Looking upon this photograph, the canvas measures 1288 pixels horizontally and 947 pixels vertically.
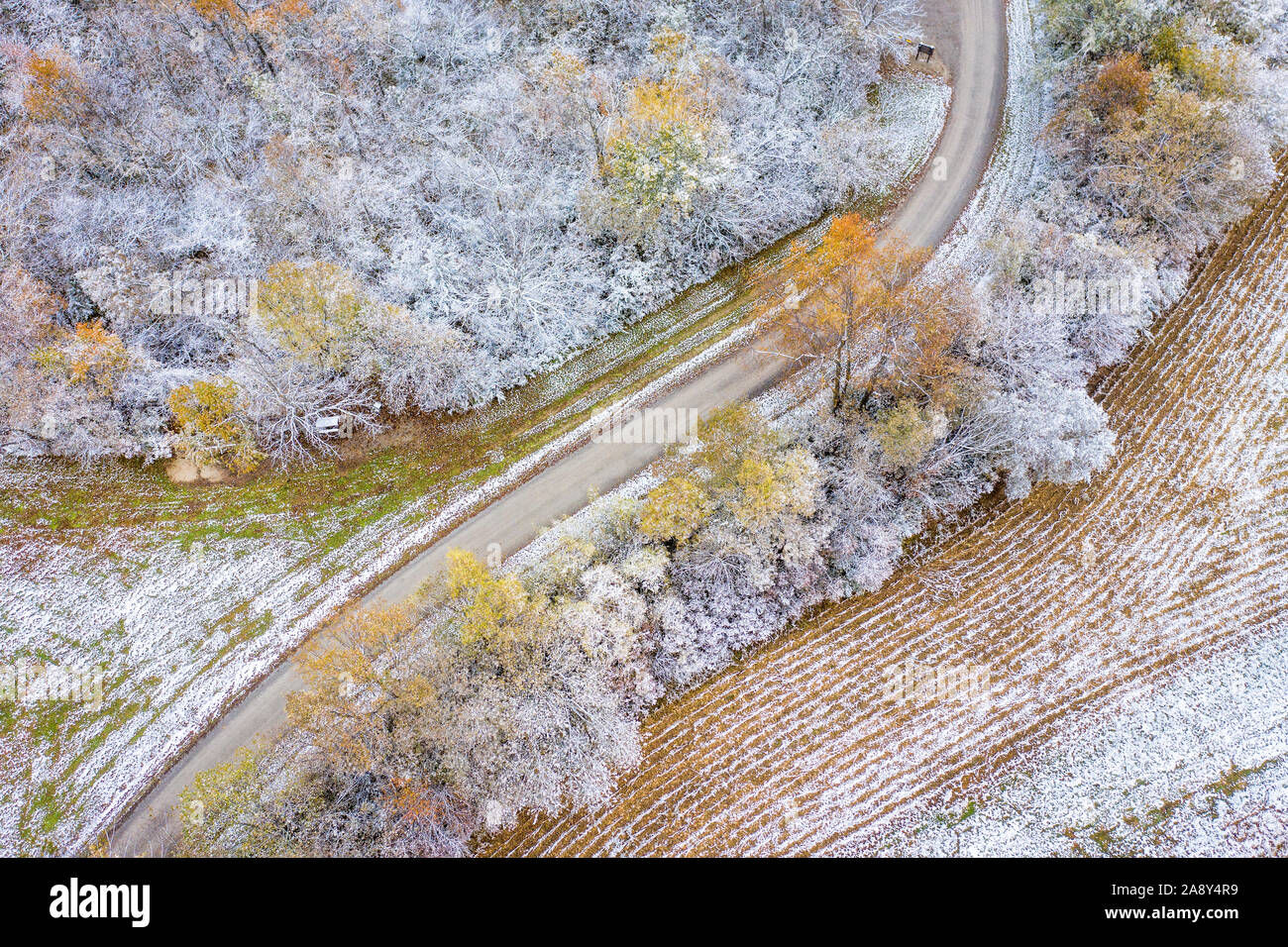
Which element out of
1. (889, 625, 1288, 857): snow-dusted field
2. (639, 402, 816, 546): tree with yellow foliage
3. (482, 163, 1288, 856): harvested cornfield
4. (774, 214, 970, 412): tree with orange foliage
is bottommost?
(889, 625, 1288, 857): snow-dusted field

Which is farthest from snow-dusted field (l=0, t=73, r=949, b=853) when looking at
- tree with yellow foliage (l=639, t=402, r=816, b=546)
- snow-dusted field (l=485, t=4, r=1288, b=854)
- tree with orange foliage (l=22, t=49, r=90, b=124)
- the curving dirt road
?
tree with orange foliage (l=22, t=49, r=90, b=124)

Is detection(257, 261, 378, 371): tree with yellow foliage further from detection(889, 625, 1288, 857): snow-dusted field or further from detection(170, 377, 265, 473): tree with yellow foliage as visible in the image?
detection(889, 625, 1288, 857): snow-dusted field

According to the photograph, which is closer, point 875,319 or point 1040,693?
point 1040,693

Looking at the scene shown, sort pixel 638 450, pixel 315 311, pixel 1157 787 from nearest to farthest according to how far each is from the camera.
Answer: pixel 1157 787 → pixel 315 311 → pixel 638 450

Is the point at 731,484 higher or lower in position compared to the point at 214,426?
lower

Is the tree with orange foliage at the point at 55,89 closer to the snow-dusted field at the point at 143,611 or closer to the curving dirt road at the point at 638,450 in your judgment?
the snow-dusted field at the point at 143,611

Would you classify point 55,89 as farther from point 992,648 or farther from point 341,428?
point 992,648

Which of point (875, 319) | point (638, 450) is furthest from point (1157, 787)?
point (638, 450)
